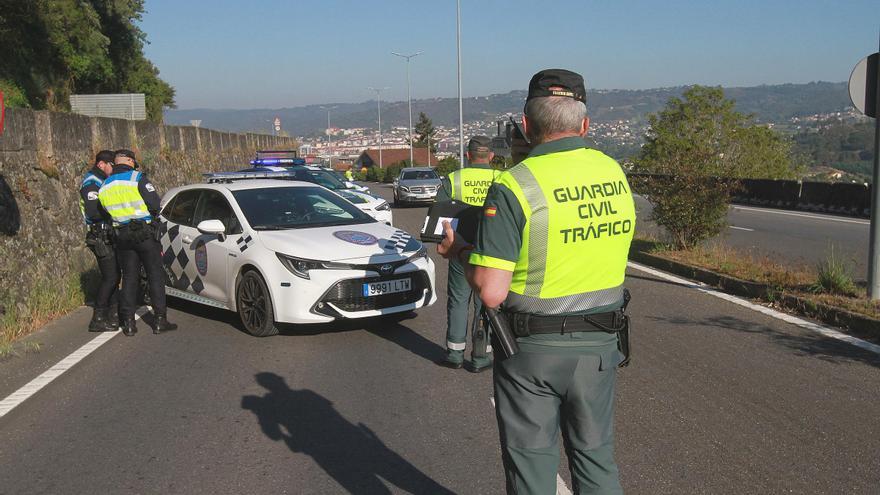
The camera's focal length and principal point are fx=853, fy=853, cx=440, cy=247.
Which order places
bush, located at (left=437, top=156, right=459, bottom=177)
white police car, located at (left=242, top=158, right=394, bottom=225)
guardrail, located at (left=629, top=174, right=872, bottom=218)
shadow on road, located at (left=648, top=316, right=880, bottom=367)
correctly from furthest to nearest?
bush, located at (left=437, top=156, right=459, bottom=177)
guardrail, located at (left=629, top=174, right=872, bottom=218)
white police car, located at (left=242, top=158, right=394, bottom=225)
shadow on road, located at (left=648, top=316, right=880, bottom=367)

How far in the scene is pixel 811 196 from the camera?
26438 millimetres

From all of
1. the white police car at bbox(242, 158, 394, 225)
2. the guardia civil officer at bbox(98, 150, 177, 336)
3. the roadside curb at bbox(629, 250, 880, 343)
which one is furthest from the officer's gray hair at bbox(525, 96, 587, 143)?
the white police car at bbox(242, 158, 394, 225)

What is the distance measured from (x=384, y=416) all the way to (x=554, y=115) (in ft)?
10.6

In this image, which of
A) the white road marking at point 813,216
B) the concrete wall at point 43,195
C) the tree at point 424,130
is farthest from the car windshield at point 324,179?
the tree at point 424,130

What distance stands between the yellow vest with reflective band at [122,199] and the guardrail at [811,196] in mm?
17262

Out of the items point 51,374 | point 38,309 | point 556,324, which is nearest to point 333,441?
point 556,324

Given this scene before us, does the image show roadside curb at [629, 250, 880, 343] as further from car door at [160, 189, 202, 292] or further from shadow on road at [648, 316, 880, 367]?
car door at [160, 189, 202, 292]

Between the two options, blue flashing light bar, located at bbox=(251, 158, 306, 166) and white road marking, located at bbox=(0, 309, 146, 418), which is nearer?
white road marking, located at bbox=(0, 309, 146, 418)

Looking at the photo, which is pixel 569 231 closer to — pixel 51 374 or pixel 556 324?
pixel 556 324

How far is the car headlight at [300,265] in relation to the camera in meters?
7.91

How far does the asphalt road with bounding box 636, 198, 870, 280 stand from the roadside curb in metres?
1.35

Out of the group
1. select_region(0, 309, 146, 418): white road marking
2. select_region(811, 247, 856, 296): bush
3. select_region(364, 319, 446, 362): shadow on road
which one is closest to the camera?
select_region(0, 309, 146, 418): white road marking

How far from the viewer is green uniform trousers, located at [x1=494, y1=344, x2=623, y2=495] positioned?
2883mm

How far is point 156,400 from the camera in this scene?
20.2 ft
